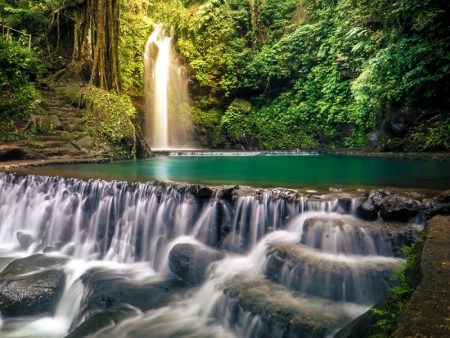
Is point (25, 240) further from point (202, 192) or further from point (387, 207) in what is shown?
point (387, 207)

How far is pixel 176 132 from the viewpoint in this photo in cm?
2256

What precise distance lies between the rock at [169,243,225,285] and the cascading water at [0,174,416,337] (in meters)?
0.13

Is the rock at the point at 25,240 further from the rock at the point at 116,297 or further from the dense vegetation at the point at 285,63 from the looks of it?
the dense vegetation at the point at 285,63

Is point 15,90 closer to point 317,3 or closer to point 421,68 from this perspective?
point 421,68

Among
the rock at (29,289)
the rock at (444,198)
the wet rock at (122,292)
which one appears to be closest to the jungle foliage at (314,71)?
the rock at (444,198)

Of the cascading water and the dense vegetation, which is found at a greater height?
the dense vegetation

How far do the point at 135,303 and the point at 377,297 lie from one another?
128 inches

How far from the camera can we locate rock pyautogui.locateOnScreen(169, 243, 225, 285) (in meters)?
5.63

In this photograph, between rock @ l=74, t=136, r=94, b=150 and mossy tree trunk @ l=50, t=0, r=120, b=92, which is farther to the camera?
mossy tree trunk @ l=50, t=0, r=120, b=92

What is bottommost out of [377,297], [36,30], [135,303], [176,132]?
[135,303]

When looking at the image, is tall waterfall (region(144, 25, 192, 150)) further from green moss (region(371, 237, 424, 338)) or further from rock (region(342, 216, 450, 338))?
green moss (region(371, 237, 424, 338))

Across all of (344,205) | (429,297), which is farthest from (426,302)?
(344,205)

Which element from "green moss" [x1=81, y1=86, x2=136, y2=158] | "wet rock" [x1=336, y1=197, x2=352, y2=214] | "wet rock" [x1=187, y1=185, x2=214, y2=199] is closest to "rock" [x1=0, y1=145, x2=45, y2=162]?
"green moss" [x1=81, y1=86, x2=136, y2=158]

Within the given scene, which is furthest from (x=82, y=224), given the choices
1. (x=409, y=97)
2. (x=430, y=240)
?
(x=409, y=97)
